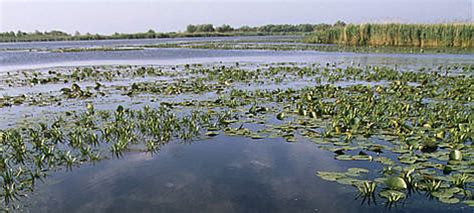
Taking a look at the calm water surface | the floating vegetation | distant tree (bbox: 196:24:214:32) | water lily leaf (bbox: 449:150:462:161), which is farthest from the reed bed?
distant tree (bbox: 196:24:214:32)

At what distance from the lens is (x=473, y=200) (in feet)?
13.9

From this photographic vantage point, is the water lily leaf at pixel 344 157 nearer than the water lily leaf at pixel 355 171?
No

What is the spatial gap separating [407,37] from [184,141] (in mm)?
27833

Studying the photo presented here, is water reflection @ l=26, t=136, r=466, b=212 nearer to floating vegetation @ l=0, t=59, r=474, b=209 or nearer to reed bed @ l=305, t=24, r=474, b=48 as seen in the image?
floating vegetation @ l=0, t=59, r=474, b=209

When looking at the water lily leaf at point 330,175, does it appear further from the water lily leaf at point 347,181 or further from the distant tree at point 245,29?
the distant tree at point 245,29

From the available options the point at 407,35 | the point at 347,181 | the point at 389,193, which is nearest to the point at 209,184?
the point at 347,181

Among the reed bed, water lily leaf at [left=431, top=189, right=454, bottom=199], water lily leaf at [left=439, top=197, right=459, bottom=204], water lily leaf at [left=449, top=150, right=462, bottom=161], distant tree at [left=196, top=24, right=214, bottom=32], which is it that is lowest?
water lily leaf at [left=439, top=197, right=459, bottom=204]

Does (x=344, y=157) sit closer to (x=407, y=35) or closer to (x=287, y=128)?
(x=287, y=128)

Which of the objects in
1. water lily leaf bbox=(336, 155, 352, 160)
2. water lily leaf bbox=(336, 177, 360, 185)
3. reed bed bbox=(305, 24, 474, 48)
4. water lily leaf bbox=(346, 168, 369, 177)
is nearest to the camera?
water lily leaf bbox=(336, 177, 360, 185)

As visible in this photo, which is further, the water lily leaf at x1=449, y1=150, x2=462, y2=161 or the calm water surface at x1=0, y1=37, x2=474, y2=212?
the water lily leaf at x1=449, y1=150, x2=462, y2=161

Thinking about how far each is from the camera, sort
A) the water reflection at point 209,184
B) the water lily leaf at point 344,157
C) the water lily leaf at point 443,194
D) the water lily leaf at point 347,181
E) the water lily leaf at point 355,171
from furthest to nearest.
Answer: the water lily leaf at point 344,157 < the water lily leaf at point 355,171 < the water lily leaf at point 347,181 < the water reflection at point 209,184 < the water lily leaf at point 443,194

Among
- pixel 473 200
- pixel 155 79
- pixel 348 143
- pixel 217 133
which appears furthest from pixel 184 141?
pixel 155 79

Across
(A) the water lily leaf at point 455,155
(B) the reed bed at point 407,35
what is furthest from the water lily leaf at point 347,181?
(B) the reed bed at point 407,35

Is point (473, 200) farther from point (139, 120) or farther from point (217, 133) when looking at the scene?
point (139, 120)
